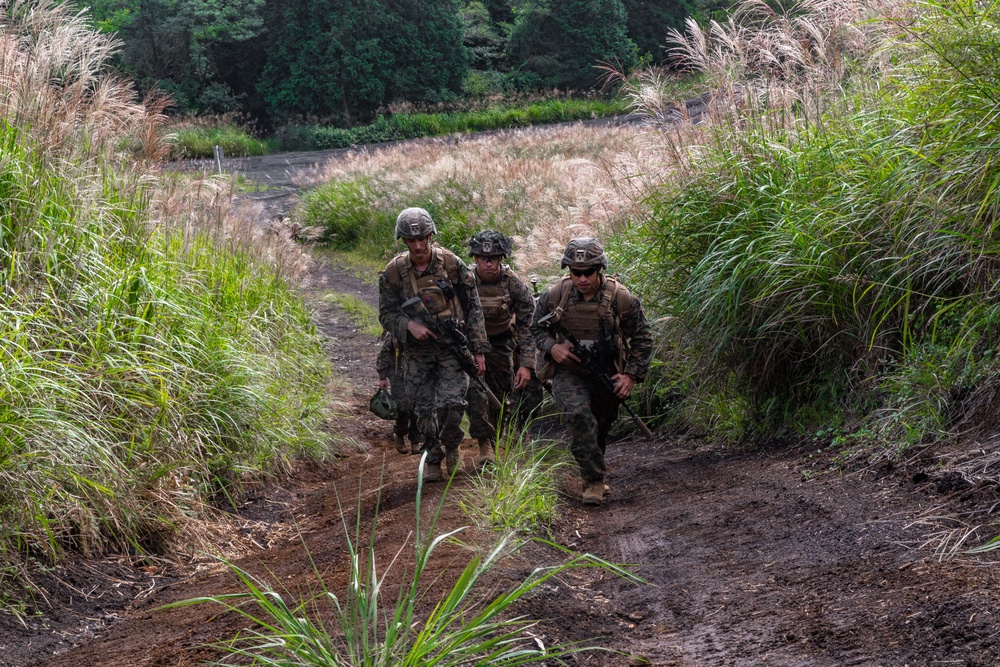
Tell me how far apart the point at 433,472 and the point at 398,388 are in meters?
1.28

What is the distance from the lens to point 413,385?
288 inches

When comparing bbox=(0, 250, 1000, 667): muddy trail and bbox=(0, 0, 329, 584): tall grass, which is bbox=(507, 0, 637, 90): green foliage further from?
bbox=(0, 250, 1000, 667): muddy trail

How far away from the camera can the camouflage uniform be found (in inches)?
297

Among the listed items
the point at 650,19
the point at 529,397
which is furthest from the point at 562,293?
the point at 650,19

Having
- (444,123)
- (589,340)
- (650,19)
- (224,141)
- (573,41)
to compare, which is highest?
(650,19)

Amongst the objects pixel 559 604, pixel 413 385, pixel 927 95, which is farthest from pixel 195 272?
pixel 927 95

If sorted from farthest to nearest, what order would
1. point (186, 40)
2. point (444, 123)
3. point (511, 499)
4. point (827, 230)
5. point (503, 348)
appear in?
point (186, 40) → point (444, 123) → point (503, 348) → point (827, 230) → point (511, 499)

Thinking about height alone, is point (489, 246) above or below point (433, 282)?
above

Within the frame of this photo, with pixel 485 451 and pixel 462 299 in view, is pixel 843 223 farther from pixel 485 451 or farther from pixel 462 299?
pixel 485 451

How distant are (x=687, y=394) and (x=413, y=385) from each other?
207 centimetres

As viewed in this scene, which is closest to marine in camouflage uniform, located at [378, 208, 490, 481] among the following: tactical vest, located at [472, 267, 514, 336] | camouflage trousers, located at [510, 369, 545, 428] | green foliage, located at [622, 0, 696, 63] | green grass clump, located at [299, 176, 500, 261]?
tactical vest, located at [472, 267, 514, 336]

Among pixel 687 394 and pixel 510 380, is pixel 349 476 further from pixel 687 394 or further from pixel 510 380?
pixel 687 394

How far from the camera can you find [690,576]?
15.7ft

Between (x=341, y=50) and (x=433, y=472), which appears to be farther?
(x=341, y=50)
